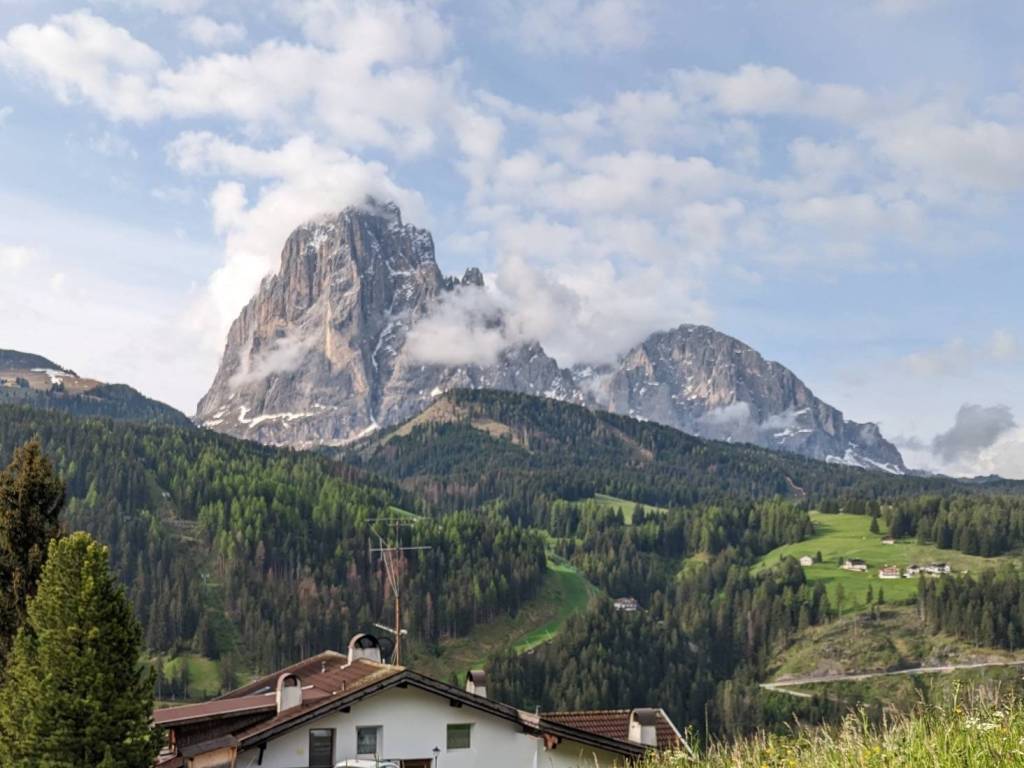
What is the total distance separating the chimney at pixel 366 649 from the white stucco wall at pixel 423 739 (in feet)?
33.1

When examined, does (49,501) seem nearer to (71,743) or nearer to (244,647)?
(71,743)

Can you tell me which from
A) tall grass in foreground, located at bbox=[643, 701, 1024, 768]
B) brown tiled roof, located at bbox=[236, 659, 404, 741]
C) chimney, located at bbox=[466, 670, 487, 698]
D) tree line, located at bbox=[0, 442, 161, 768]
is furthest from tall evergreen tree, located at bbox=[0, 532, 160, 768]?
tall grass in foreground, located at bbox=[643, 701, 1024, 768]

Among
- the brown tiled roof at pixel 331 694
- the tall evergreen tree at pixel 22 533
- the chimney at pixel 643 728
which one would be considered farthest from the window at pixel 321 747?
the chimney at pixel 643 728

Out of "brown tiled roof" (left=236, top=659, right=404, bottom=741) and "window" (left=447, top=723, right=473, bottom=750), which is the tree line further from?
"window" (left=447, top=723, right=473, bottom=750)

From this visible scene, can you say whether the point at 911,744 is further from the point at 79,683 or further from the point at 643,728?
the point at 643,728

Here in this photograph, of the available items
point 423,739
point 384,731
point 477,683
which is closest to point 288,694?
point 384,731

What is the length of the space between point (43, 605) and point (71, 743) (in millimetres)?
3961

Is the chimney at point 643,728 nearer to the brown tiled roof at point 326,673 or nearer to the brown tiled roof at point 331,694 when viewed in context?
the brown tiled roof at point 331,694

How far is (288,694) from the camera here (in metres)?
37.1

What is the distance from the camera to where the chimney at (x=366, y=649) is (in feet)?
156

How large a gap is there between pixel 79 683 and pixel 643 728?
22089 millimetres

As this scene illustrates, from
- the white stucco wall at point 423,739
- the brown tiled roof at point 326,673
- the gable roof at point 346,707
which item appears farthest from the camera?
the brown tiled roof at point 326,673

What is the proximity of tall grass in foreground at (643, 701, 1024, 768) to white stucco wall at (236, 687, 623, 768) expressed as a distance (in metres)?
23.2

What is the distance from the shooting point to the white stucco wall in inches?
1410
